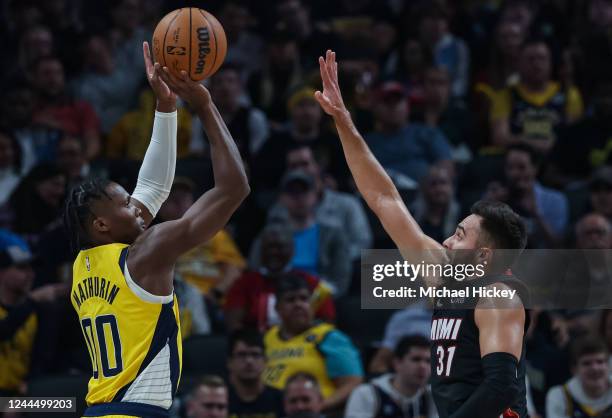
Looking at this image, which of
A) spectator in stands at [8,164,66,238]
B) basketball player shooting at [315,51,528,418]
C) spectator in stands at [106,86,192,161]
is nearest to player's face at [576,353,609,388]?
basketball player shooting at [315,51,528,418]

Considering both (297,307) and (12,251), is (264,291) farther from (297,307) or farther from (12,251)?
(12,251)

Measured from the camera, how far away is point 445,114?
37.7 ft

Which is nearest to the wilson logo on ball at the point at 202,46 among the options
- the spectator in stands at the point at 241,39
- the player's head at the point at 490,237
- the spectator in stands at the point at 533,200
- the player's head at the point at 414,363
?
the player's head at the point at 490,237

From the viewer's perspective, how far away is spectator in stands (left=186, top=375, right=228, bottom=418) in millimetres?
7594

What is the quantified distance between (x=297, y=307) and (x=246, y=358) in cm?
66

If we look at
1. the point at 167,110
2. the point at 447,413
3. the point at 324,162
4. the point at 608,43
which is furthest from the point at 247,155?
the point at 447,413

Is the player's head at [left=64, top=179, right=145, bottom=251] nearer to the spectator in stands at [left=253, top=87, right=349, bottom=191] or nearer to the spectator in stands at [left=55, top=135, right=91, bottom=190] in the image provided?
the spectator in stands at [left=55, top=135, right=91, bottom=190]

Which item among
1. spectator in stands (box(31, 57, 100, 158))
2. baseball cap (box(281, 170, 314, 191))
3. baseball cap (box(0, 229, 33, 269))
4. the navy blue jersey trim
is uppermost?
spectator in stands (box(31, 57, 100, 158))

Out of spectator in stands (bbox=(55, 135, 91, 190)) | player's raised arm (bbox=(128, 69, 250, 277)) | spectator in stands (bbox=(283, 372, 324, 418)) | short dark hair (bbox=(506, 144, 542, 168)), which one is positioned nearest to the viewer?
player's raised arm (bbox=(128, 69, 250, 277))

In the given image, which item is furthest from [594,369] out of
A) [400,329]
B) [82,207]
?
[82,207]

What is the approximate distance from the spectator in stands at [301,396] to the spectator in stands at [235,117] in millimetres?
3329

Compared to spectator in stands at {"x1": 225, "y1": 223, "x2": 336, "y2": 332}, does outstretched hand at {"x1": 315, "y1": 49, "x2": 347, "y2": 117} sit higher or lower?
higher

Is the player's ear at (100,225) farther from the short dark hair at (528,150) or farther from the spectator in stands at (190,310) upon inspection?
the short dark hair at (528,150)

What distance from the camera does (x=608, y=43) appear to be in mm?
11641
